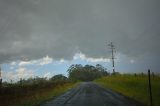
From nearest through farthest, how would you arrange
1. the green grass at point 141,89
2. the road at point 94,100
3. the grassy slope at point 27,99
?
the road at point 94,100 → the green grass at point 141,89 → the grassy slope at point 27,99

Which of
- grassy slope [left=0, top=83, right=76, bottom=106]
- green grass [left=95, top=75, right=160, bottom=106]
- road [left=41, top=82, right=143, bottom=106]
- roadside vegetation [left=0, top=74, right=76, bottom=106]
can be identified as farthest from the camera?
roadside vegetation [left=0, top=74, right=76, bottom=106]

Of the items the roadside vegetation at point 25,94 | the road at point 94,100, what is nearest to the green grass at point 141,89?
the road at point 94,100

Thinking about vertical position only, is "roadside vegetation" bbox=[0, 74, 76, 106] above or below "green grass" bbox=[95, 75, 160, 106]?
below

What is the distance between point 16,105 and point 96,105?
25.7ft

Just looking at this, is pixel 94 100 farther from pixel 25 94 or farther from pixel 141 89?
pixel 25 94

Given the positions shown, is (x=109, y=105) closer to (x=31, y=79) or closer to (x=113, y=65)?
(x=113, y=65)

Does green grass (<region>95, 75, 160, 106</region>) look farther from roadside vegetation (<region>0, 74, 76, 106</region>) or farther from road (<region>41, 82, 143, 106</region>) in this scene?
roadside vegetation (<region>0, 74, 76, 106</region>)

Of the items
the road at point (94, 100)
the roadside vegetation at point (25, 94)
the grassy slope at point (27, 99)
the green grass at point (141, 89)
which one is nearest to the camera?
A: the road at point (94, 100)

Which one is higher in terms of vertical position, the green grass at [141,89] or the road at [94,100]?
the green grass at [141,89]

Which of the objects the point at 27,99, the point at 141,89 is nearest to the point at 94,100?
the point at 27,99

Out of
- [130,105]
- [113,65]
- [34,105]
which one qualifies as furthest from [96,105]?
[113,65]

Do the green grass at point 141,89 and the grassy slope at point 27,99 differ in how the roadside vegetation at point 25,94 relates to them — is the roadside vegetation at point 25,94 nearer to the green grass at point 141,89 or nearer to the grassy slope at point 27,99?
the grassy slope at point 27,99

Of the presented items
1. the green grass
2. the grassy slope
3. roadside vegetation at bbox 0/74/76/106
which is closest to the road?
the green grass

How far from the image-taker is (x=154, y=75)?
2189 inches
